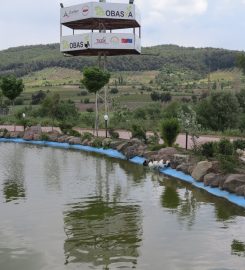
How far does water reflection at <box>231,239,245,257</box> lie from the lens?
9547 millimetres

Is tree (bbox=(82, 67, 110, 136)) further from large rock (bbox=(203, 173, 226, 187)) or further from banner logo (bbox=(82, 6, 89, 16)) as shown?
large rock (bbox=(203, 173, 226, 187))

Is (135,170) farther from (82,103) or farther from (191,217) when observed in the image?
(82,103)

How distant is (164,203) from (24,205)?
4.11m

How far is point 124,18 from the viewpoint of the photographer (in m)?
33.0

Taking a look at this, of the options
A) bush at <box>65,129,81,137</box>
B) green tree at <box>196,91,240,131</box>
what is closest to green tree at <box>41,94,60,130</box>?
bush at <box>65,129,81,137</box>

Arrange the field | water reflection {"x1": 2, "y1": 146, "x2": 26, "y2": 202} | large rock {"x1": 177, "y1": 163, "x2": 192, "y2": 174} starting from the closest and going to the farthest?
1. water reflection {"x1": 2, "y1": 146, "x2": 26, "y2": 202}
2. large rock {"x1": 177, "y1": 163, "x2": 192, "y2": 174}
3. the field

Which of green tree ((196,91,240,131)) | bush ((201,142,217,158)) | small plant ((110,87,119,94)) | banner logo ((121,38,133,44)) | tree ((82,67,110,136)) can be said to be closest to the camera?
bush ((201,142,217,158))

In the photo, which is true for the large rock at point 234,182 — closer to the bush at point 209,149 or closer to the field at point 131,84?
the bush at point 209,149

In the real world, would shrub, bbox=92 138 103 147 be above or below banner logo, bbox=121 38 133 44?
below

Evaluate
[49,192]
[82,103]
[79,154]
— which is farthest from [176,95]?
[49,192]

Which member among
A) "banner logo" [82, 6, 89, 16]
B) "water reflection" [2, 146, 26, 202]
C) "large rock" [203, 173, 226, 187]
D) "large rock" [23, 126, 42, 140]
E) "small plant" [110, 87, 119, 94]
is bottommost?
"water reflection" [2, 146, 26, 202]

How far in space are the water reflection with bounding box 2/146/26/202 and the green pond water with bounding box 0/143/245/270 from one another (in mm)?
39

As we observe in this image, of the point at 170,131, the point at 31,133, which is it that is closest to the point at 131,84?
the point at 31,133

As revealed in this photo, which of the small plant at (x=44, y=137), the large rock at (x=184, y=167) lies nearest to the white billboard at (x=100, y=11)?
the small plant at (x=44, y=137)
